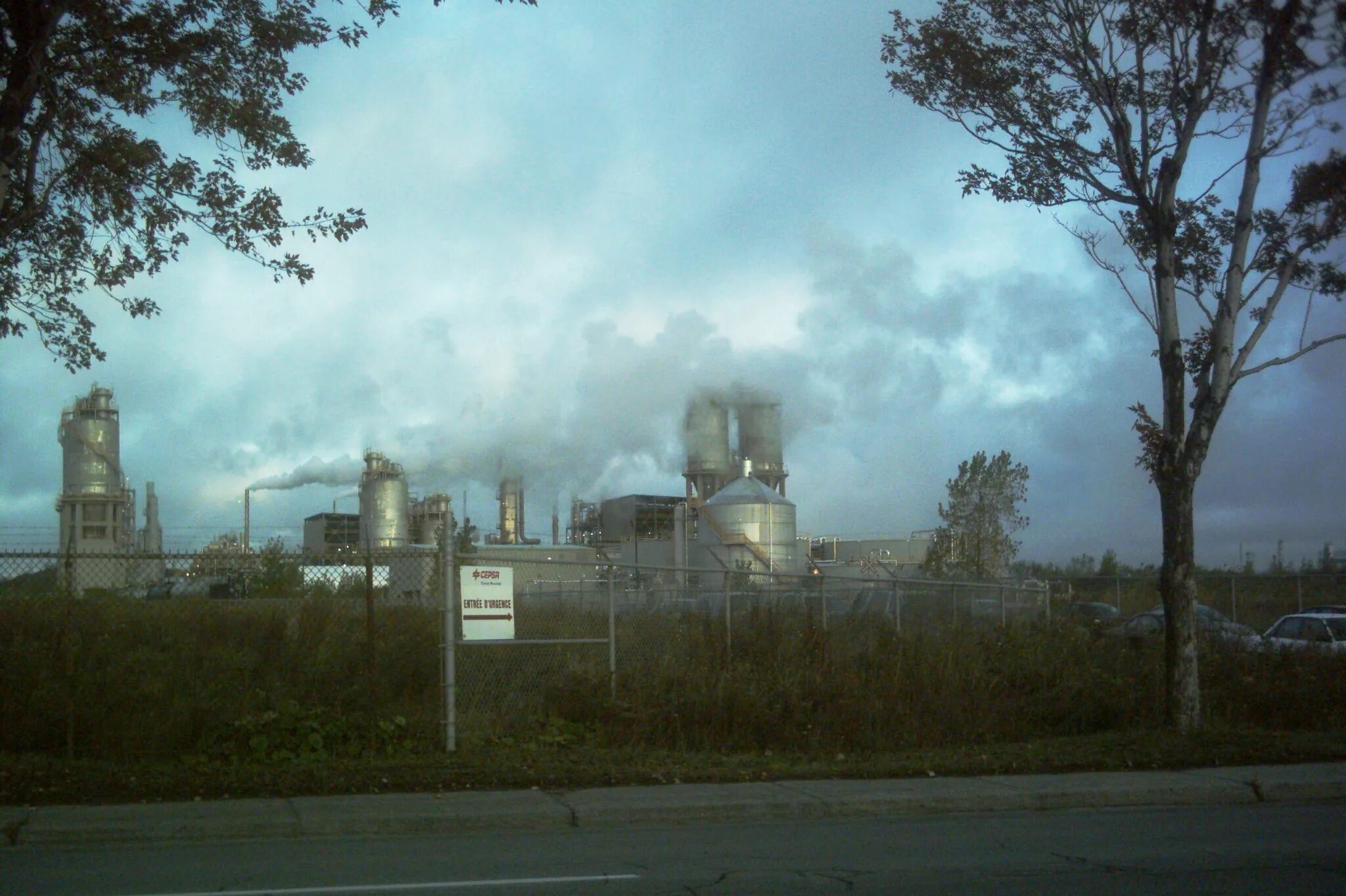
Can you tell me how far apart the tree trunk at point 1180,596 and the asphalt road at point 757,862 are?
4.18 m

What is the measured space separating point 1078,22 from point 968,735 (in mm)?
9404

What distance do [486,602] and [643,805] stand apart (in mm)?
3395

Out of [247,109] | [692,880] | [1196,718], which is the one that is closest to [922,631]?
[1196,718]

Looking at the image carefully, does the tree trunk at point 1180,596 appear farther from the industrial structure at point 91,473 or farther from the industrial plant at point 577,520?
the industrial structure at point 91,473

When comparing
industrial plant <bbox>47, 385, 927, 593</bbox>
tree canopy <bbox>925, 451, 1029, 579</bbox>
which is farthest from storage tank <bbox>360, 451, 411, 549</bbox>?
tree canopy <bbox>925, 451, 1029, 579</bbox>

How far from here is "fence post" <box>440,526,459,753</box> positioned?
12.7 m

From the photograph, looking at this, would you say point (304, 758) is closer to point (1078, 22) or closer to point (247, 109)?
point (247, 109)

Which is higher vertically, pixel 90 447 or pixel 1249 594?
pixel 90 447

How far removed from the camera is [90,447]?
31.4m

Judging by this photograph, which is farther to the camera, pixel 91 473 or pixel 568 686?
pixel 91 473

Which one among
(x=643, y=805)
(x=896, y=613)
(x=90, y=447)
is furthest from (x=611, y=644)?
(x=90, y=447)

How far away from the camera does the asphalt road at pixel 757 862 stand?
310 inches

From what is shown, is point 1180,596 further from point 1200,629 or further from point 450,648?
point 450,648

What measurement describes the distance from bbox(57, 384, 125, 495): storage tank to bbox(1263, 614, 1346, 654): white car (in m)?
28.0
